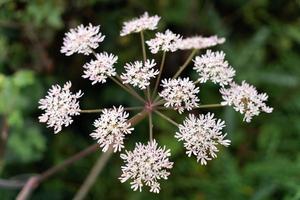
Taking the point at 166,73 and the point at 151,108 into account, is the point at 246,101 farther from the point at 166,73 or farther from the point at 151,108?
the point at 166,73

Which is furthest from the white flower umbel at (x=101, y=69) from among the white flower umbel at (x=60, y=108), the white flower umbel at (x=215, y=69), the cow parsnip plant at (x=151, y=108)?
the white flower umbel at (x=215, y=69)

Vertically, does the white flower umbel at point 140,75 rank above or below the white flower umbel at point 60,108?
above

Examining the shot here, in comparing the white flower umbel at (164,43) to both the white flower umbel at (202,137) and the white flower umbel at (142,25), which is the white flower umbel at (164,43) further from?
the white flower umbel at (202,137)

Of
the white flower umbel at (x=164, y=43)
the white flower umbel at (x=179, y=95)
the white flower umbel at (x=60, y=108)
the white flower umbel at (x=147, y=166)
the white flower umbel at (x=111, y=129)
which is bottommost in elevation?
the white flower umbel at (x=147, y=166)

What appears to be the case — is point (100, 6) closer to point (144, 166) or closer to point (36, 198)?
point (36, 198)

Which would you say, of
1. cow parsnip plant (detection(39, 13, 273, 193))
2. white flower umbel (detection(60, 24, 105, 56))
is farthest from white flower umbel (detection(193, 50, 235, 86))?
white flower umbel (detection(60, 24, 105, 56))

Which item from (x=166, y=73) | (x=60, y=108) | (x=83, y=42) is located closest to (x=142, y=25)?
(x=83, y=42)

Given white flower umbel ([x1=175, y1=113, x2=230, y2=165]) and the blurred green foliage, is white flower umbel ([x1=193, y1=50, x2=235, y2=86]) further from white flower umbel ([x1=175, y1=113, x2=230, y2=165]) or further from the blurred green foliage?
the blurred green foliage

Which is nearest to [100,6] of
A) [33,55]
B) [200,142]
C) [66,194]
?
[33,55]
